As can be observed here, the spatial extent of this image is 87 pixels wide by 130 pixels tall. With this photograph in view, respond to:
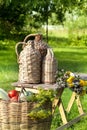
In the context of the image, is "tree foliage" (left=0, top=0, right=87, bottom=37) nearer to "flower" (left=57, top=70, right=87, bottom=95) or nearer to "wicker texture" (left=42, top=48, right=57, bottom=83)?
"wicker texture" (left=42, top=48, right=57, bottom=83)

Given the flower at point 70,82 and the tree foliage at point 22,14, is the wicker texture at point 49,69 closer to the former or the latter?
the flower at point 70,82

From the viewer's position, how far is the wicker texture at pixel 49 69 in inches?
188

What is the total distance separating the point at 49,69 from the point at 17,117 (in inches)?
36.1

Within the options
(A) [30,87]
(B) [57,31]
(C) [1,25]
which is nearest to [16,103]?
(A) [30,87]

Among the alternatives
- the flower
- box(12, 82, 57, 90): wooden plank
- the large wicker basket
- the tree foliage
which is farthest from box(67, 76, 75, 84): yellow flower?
the tree foliage

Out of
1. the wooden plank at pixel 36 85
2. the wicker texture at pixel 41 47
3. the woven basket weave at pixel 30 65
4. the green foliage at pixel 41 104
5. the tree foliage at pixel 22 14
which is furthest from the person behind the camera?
the tree foliage at pixel 22 14

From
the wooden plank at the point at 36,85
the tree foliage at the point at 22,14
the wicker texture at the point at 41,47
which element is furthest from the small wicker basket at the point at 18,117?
→ the tree foliage at the point at 22,14

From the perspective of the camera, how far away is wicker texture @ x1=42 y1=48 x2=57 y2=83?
477cm

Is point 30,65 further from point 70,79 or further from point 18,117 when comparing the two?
point 18,117

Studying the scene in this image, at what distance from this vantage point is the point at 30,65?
477cm

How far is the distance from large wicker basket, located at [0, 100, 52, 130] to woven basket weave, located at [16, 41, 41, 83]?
0.78 metres

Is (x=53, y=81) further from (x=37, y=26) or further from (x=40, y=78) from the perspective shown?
(x=37, y=26)

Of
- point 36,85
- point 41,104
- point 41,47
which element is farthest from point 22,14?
point 41,104

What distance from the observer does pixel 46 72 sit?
478 centimetres
